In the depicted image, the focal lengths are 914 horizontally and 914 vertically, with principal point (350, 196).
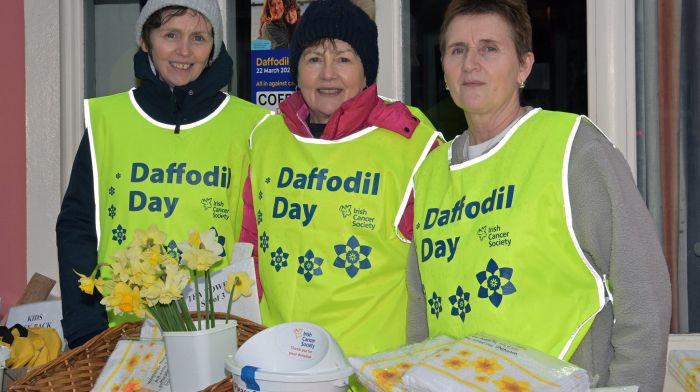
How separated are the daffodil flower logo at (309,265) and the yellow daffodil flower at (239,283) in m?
0.35

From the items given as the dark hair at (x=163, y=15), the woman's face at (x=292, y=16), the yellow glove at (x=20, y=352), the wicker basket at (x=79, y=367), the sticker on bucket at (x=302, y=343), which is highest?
the woman's face at (x=292, y=16)

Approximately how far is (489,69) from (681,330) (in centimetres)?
171

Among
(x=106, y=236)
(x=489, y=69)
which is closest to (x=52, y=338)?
(x=106, y=236)

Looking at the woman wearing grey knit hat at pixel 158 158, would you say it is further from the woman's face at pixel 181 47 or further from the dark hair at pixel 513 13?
the dark hair at pixel 513 13

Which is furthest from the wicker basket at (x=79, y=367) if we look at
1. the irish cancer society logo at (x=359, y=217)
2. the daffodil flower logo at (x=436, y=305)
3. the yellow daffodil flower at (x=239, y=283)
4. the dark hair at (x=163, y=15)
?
the dark hair at (x=163, y=15)

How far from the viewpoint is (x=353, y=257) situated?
255 cm

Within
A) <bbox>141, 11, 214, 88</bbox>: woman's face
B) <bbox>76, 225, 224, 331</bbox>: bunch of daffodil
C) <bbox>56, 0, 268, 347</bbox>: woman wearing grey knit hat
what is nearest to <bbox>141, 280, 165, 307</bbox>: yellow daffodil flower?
<bbox>76, 225, 224, 331</bbox>: bunch of daffodil

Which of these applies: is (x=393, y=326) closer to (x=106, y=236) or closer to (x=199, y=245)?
(x=199, y=245)

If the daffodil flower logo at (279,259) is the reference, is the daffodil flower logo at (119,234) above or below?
above

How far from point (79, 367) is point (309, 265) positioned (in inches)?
27.4

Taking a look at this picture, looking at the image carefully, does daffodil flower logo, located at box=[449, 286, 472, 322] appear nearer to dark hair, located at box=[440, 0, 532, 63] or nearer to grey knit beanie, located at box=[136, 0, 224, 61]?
dark hair, located at box=[440, 0, 532, 63]

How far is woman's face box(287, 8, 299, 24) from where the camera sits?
377 cm

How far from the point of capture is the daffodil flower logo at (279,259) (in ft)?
8.53

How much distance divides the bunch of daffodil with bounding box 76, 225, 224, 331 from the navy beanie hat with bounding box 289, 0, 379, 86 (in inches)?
32.5
